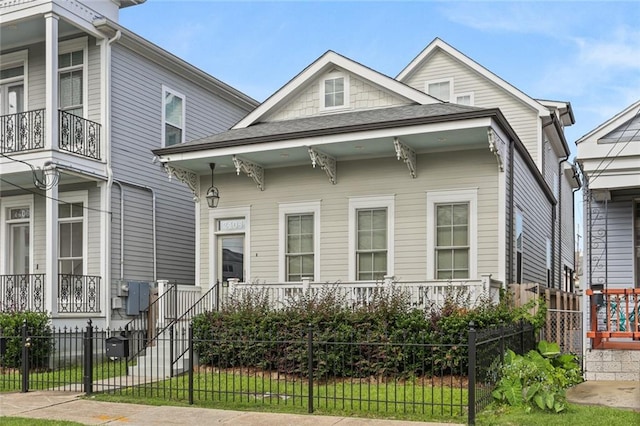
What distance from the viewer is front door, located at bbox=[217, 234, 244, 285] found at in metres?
16.0

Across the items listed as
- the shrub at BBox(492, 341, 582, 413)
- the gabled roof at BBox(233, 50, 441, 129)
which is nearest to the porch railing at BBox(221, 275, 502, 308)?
the shrub at BBox(492, 341, 582, 413)

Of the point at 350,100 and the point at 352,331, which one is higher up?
the point at 350,100

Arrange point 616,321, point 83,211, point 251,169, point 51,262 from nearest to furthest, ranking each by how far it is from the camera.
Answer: point 616,321 → point 51,262 → point 251,169 → point 83,211

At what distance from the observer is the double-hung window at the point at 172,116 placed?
744 inches

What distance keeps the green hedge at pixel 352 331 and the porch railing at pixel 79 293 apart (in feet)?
13.3

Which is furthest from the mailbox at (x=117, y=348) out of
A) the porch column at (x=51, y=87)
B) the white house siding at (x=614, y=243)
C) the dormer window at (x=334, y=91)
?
the white house siding at (x=614, y=243)

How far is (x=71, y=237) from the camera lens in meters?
17.3

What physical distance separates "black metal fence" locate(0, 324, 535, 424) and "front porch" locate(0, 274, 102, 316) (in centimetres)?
154

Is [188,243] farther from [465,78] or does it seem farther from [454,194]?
[465,78]

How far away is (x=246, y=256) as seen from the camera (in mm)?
15766

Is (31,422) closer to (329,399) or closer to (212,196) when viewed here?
(329,399)

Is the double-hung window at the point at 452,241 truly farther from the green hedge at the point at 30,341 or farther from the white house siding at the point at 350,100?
the green hedge at the point at 30,341

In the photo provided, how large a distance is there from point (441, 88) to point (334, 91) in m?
7.98

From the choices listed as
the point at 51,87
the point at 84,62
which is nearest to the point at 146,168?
the point at 84,62
